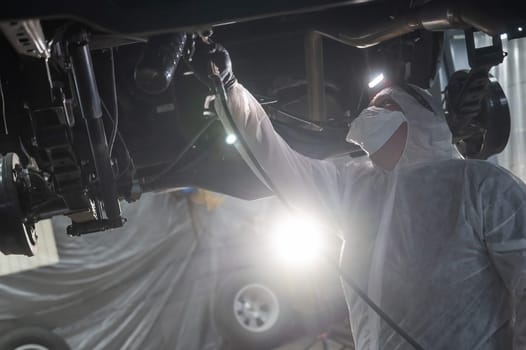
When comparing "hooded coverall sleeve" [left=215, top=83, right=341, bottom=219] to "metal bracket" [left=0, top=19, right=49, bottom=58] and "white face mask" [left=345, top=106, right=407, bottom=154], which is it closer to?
"white face mask" [left=345, top=106, right=407, bottom=154]

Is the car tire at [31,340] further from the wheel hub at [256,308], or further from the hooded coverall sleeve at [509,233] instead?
the hooded coverall sleeve at [509,233]

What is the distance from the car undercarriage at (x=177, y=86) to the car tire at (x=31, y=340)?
7.46 feet

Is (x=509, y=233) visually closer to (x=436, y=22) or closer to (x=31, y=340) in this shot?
(x=436, y=22)

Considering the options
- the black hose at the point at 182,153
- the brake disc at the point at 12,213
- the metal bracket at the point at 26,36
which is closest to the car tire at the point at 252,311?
the black hose at the point at 182,153

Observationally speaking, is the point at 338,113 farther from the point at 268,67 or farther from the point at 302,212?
the point at 302,212

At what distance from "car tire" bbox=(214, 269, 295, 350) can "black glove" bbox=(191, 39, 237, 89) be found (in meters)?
2.83

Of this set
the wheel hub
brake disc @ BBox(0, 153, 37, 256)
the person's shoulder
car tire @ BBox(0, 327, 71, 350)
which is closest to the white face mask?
the person's shoulder

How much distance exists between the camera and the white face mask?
133cm

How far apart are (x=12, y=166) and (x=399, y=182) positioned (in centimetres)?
109

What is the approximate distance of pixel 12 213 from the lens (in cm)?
131

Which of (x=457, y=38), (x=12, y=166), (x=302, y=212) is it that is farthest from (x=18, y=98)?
(x=457, y=38)

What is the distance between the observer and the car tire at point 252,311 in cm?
380

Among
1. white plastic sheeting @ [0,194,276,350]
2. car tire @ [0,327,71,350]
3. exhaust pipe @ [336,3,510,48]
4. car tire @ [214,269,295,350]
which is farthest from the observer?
car tire @ [214,269,295,350]

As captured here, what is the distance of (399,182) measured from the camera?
1391 millimetres
